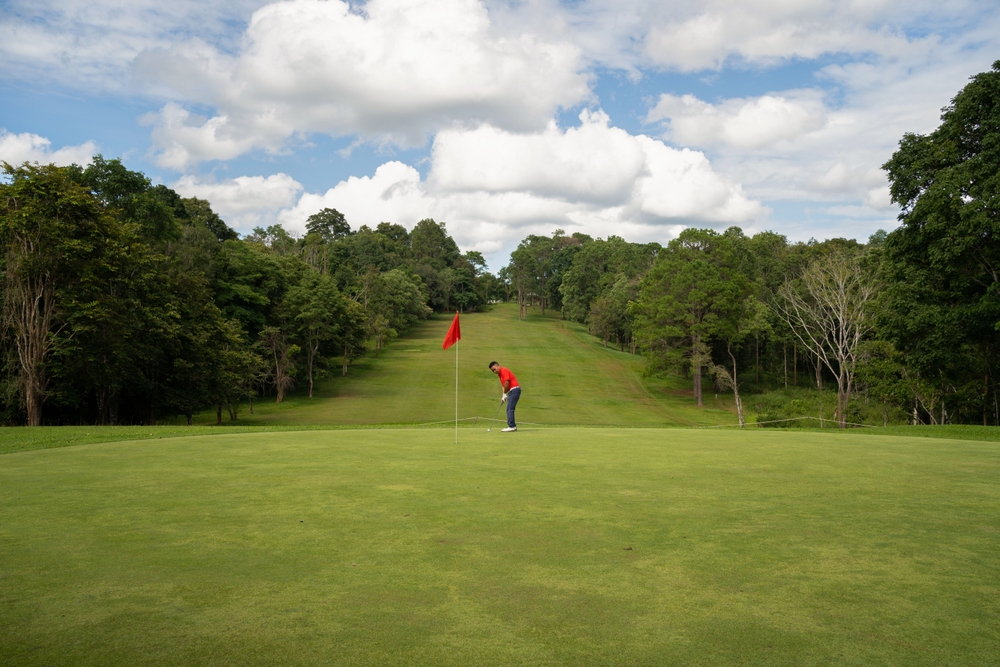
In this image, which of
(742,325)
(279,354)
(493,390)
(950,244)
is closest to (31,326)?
(279,354)

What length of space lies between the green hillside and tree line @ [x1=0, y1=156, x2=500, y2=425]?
4.69 meters

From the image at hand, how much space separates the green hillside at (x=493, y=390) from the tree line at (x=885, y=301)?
4571 mm

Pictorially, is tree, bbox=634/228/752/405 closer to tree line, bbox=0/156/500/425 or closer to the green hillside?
the green hillside

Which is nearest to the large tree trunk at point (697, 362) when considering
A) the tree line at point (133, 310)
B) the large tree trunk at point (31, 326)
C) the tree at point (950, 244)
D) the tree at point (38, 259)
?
the tree at point (950, 244)

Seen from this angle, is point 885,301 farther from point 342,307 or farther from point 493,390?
point 342,307

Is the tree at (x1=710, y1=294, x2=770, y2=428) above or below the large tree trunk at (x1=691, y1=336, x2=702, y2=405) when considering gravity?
above

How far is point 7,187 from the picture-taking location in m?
27.3

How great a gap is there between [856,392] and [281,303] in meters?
50.9

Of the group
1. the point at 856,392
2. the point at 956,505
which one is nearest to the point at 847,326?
the point at 856,392

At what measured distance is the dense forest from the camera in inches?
1078

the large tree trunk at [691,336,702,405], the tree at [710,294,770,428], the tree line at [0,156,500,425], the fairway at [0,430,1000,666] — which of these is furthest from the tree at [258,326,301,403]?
the fairway at [0,430,1000,666]

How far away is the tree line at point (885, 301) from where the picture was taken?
90.2 feet

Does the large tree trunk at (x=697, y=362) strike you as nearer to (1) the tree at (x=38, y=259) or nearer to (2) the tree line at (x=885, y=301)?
(2) the tree line at (x=885, y=301)

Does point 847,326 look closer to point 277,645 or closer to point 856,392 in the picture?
point 856,392
